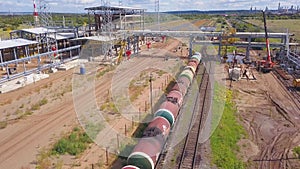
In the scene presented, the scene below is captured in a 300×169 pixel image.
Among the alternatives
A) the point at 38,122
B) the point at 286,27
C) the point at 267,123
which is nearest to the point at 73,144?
the point at 38,122

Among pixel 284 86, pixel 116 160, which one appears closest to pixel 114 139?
pixel 116 160

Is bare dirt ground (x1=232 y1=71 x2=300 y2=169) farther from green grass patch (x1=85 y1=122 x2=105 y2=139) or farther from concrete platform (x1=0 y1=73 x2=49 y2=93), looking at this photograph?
concrete platform (x1=0 y1=73 x2=49 y2=93)

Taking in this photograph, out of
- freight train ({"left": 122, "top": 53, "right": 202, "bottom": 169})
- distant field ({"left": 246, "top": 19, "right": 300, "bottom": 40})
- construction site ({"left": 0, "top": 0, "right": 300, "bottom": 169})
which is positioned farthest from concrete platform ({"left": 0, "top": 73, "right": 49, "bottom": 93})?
distant field ({"left": 246, "top": 19, "right": 300, "bottom": 40})

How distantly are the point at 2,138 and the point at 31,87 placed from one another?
12537 millimetres

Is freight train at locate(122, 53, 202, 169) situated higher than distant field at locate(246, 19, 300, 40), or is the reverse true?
distant field at locate(246, 19, 300, 40)

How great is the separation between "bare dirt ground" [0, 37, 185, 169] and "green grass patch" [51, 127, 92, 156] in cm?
49

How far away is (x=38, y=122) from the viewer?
22.0 metres

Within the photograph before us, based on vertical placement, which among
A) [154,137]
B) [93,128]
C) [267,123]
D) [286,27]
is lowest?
[267,123]

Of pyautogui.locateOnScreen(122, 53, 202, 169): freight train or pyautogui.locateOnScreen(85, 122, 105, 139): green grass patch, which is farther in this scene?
pyautogui.locateOnScreen(85, 122, 105, 139): green grass patch

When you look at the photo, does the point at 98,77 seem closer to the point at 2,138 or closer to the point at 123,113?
the point at 123,113

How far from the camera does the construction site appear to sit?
55.6ft

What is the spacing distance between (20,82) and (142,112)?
1693 centimetres

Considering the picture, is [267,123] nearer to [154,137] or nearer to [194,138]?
[194,138]

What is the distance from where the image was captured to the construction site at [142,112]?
17.0m
